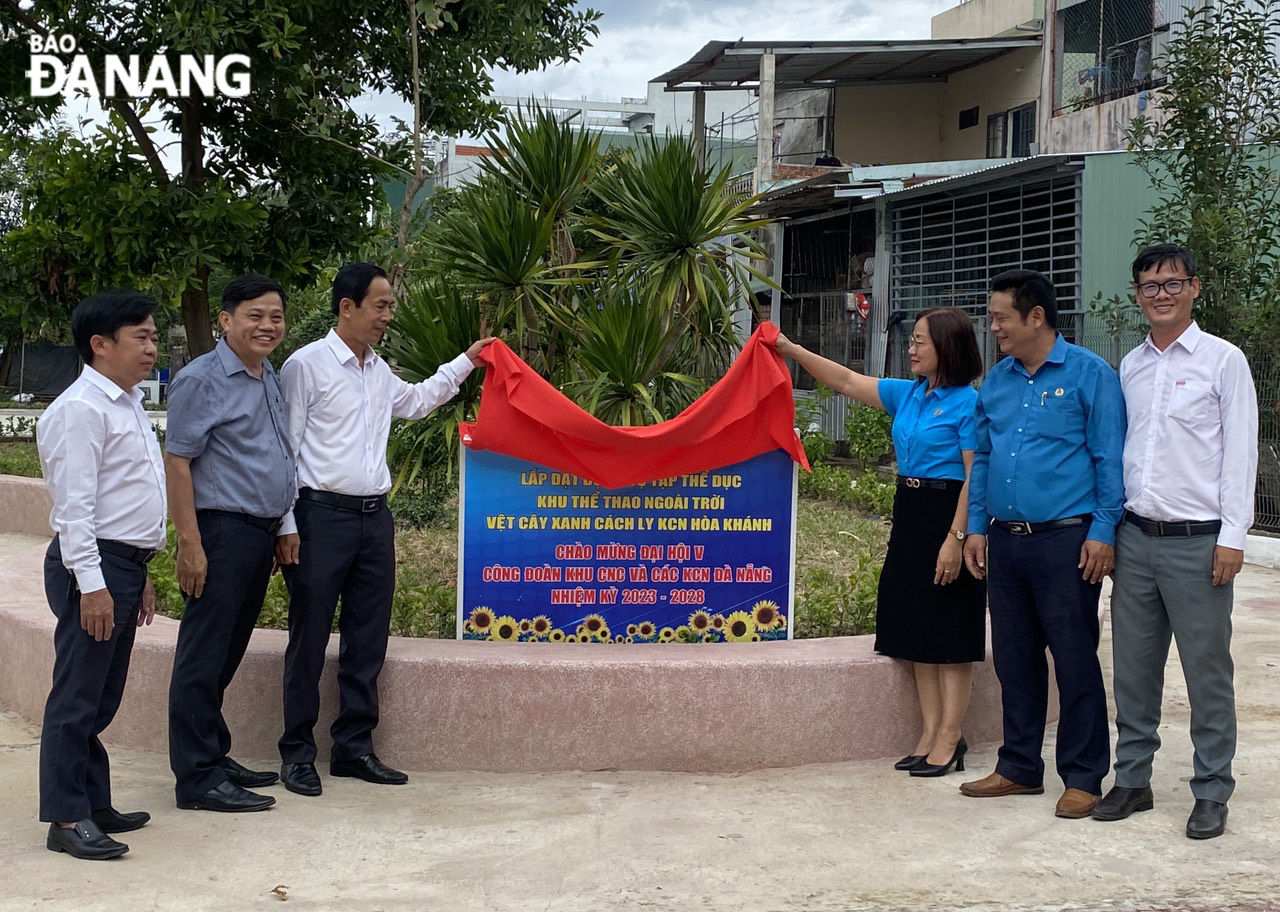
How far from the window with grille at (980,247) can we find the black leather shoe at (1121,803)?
32.0 ft

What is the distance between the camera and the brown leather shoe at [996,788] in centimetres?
479

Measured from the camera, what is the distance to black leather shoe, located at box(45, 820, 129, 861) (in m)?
4.01

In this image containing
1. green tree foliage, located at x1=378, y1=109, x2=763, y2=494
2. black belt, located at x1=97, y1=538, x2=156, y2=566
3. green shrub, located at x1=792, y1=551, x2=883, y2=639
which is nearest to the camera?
black belt, located at x1=97, y1=538, x2=156, y2=566

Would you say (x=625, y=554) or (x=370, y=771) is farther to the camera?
(x=625, y=554)

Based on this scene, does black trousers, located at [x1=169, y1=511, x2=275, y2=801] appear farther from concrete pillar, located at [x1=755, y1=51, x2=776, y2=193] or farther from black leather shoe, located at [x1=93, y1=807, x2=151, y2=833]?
concrete pillar, located at [x1=755, y1=51, x2=776, y2=193]

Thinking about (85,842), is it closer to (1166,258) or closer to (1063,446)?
(1063,446)

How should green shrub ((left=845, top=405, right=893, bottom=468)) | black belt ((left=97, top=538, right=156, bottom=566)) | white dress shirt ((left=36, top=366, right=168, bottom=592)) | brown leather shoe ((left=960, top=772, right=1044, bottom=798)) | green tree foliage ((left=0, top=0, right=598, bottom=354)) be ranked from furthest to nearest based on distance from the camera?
green shrub ((left=845, top=405, right=893, bottom=468))
green tree foliage ((left=0, top=0, right=598, bottom=354))
brown leather shoe ((left=960, top=772, right=1044, bottom=798))
black belt ((left=97, top=538, right=156, bottom=566))
white dress shirt ((left=36, top=366, right=168, bottom=592))

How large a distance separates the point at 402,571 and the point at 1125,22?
15083mm

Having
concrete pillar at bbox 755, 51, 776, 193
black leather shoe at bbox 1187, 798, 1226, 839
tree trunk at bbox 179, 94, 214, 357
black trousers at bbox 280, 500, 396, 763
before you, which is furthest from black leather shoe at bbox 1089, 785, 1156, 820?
concrete pillar at bbox 755, 51, 776, 193

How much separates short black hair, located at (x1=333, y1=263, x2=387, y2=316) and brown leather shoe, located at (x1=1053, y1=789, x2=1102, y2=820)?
2974mm

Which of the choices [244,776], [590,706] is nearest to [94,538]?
[244,776]

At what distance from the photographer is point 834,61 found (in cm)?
1956

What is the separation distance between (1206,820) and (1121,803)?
28 cm

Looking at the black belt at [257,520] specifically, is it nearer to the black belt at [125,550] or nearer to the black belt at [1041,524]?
the black belt at [125,550]
